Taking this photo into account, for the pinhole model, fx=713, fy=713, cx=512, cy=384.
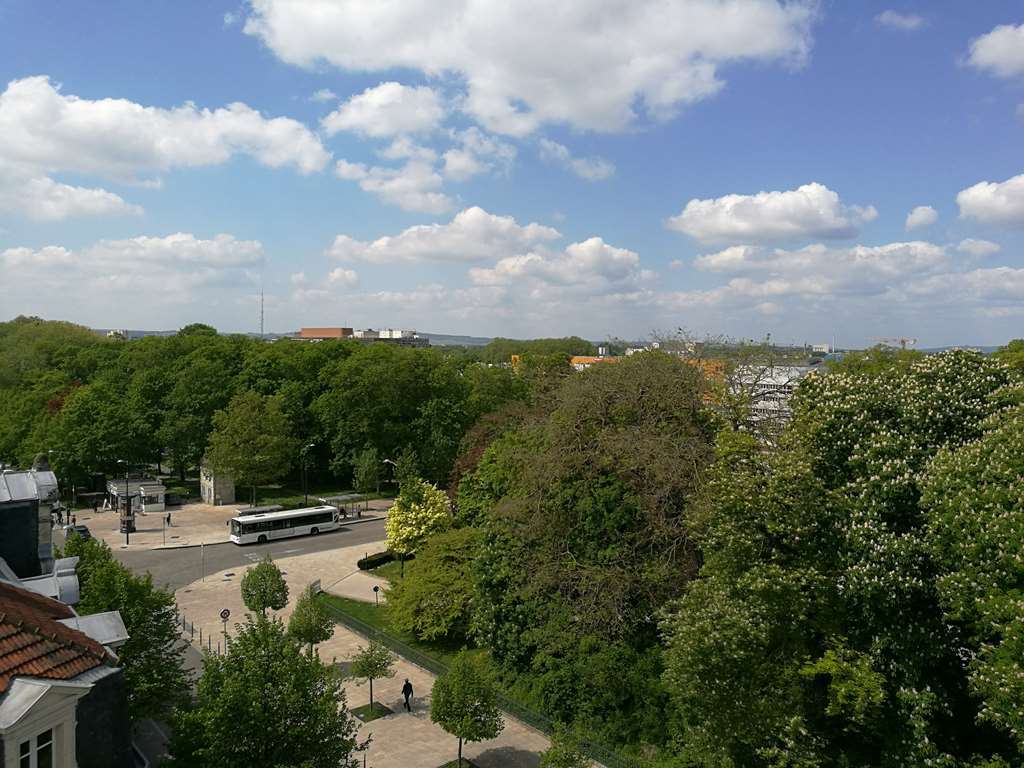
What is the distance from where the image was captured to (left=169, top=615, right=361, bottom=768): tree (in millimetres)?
13172

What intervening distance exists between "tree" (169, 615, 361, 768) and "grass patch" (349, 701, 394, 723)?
7944 millimetres

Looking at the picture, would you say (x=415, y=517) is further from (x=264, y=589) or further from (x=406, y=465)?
(x=406, y=465)

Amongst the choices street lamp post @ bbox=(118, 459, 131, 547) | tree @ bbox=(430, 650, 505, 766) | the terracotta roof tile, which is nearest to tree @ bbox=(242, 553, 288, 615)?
tree @ bbox=(430, 650, 505, 766)

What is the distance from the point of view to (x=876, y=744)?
640 inches

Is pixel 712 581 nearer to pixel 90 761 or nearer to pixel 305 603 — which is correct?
pixel 90 761

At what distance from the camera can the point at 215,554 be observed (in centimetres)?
4075

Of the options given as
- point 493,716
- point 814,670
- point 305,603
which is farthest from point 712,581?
point 305,603

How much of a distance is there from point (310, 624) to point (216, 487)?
3263cm

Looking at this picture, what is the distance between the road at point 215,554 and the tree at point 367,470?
6.75 metres

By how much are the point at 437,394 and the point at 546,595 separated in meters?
36.3

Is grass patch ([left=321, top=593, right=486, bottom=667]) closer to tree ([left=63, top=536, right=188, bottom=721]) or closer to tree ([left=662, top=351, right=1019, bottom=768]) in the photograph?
tree ([left=63, top=536, right=188, bottom=721])

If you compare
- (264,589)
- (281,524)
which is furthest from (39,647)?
(281,524)

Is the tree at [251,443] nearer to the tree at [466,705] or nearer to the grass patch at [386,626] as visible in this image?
the grass patch at [386,626]

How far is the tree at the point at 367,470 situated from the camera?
53.3 meters
